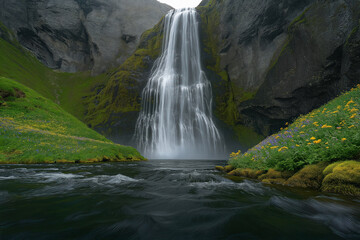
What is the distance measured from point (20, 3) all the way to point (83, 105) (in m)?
63.2

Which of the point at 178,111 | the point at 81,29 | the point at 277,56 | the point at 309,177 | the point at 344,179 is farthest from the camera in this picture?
the point at 81,29

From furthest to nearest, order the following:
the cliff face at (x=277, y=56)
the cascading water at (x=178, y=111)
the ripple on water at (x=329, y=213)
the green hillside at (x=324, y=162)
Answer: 1. the cascading water at (x=178, y=111)
2. the cliff face at (x=277, y=56)
3. the green hillside at (x=324, y=162)
4. the ripple on water at (x=329, y=213)

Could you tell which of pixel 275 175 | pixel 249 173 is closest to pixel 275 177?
pixel 275 175

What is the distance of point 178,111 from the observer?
4141 centimetres

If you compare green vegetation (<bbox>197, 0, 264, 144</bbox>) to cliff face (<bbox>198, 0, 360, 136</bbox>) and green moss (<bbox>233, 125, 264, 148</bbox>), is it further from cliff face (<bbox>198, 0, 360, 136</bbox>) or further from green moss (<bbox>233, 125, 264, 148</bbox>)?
cliff face (<bbox>198, 0, 360, 136</bbox>)

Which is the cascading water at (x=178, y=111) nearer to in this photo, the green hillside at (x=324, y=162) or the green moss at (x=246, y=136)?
the green moss at (x=246, y=136)

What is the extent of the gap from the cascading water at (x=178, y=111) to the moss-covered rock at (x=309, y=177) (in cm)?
3094

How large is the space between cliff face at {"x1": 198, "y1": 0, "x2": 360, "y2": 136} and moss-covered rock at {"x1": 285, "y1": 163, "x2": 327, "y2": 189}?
21.4m

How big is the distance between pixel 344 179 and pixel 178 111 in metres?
37.5

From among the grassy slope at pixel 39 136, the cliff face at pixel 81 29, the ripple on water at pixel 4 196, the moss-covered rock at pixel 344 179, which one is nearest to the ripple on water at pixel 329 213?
the moss-covered rock at pixel 344 179

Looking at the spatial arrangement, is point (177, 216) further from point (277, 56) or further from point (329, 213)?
point (277, 56)

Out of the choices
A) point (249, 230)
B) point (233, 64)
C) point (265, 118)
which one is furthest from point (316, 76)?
point (249, 230)

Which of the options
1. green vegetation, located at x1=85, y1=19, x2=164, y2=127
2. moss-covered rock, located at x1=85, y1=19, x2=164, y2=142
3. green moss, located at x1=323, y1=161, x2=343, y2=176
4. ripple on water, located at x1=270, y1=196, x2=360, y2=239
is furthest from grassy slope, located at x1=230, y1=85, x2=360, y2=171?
green vegetation, located at x1=85, y1=19, x2=164, y2=127

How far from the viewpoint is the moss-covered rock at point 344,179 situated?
Answer: 4.15m
